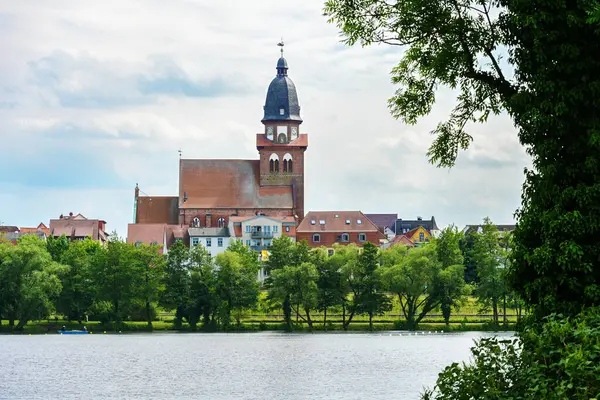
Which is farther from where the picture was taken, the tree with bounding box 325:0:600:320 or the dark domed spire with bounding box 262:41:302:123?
the dark domed spire with bounding box 262:41:302:123

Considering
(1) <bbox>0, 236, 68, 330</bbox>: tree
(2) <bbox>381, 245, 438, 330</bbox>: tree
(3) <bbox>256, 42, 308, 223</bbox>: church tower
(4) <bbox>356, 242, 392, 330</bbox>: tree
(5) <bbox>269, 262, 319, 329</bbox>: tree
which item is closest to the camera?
(1) <bbox>0, 236, 68, 330</bbox>: tree

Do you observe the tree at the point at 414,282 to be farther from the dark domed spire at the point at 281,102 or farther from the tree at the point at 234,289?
the dark domed spire at the point at 281,102

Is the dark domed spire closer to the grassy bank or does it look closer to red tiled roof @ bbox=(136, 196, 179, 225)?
red tiled roof @ bbox=(136, 196, 179, 225)

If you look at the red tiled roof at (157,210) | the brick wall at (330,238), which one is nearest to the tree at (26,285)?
the brick wall at (330,238)

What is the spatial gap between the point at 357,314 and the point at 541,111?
77721 millimetres

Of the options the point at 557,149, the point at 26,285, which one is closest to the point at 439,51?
the point at 557,149

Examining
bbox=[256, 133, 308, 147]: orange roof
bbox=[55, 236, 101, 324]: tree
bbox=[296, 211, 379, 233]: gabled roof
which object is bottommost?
bbox=[55, 236, 101, 324]: tree

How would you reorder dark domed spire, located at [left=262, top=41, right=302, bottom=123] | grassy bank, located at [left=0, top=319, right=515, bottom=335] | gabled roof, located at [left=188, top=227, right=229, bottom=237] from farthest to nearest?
dark domed spire, located at [left=262, top=41, right=302, bottom=123], gabled roof, located at [left=188, top=227, right=229, bottom=237], grassy bank, located at [left=0, top=319, right=515, bottom=335]

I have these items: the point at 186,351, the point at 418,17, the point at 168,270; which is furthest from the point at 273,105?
the point at 418,17

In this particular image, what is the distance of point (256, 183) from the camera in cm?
15962

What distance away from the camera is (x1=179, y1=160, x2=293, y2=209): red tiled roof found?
157875 mm

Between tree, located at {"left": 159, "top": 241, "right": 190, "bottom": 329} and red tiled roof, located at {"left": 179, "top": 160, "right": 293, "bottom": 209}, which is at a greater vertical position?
red tiled roof, located at {"left": 179, "top": 160, "right": 293, "bottom": 209}

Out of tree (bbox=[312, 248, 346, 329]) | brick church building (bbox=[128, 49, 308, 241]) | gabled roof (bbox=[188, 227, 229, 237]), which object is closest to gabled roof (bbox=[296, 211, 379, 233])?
brick church building (bbox=[128, 49, 308, 241])

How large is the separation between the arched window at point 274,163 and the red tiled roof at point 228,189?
7.49 ft
